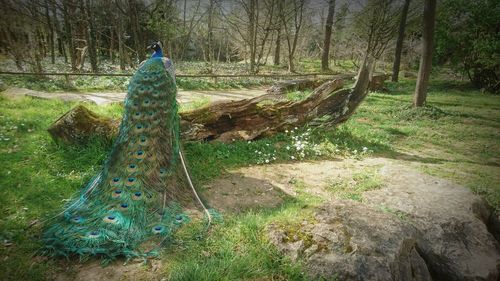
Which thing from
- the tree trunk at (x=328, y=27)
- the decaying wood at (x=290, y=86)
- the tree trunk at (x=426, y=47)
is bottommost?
the decaying wood at (x=290, y=86)

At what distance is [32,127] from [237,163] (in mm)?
5299

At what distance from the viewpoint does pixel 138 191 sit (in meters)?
4.31

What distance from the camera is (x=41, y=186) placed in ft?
18.1

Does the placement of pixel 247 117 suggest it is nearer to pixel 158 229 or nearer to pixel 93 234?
pixel 158 229

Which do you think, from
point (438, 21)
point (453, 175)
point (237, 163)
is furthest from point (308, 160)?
A: point (438, 21)

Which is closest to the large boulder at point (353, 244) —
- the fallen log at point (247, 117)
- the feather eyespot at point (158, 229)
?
the feather eyespot at point (158, 229)

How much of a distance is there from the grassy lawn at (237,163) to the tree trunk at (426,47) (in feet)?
2.48

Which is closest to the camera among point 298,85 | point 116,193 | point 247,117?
point 116,193

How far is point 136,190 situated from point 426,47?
14.9 m

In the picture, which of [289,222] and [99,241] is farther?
[289,222]

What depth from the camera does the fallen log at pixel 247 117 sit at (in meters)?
7.03

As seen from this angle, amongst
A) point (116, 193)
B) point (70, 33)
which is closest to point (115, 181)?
point (116, 193)

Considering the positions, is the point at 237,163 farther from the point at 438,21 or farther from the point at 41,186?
the point at 438,21

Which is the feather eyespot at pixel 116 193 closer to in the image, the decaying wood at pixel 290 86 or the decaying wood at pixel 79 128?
the decaying wood at pixel 79 128
